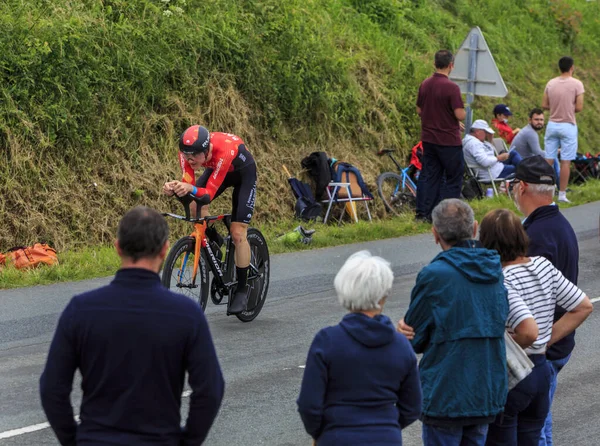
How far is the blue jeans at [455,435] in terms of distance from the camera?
4887 millimetres

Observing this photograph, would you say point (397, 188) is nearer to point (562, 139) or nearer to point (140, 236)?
point (562, 139)

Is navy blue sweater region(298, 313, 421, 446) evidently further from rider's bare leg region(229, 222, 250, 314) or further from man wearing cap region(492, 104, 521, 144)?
man wearing cap region(492, 104, 521, 144)

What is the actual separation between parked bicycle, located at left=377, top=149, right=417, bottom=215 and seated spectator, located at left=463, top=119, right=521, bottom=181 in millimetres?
1055

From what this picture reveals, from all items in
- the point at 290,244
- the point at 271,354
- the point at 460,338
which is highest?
the point at 460,338

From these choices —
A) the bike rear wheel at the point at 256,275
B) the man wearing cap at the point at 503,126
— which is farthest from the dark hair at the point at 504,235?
the man wearing cap at the point at 503,126

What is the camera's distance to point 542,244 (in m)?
5.71

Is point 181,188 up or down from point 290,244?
up

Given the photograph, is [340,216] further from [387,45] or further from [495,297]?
[495,297]

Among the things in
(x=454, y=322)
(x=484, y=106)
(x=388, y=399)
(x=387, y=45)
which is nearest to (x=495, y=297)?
(x=454, y=322)

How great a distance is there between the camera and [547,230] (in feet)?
18.9

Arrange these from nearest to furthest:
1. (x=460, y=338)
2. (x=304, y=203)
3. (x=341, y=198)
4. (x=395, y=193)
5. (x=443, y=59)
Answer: (x=460, y=338), (x=443, y=59), (x=304, y=203), (x=341, y=198), (x=395, y=193)

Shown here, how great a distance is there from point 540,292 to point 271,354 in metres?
3.79

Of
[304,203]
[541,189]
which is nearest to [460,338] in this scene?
[541,189]

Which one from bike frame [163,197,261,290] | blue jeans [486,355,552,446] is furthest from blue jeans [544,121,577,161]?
blue jeans [486,355,552,446]
